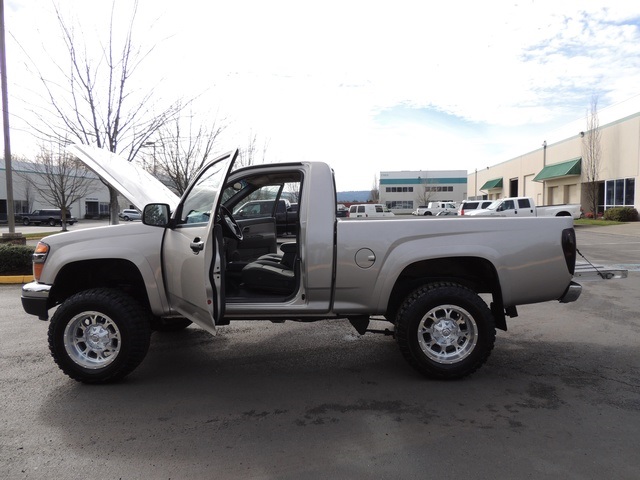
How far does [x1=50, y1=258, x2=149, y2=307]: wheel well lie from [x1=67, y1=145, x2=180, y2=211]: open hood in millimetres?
630

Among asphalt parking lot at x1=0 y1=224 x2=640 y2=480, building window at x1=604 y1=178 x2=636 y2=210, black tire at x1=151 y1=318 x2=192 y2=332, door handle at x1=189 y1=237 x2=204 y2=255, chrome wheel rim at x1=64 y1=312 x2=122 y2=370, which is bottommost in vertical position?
asphalt parking lot at x1=0 y1=224 x2=640 y2=480

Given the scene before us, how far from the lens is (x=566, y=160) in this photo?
124ft

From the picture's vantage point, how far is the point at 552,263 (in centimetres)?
416

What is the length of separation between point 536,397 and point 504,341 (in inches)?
63.1

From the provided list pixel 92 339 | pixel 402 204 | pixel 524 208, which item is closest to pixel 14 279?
pixel 92 339

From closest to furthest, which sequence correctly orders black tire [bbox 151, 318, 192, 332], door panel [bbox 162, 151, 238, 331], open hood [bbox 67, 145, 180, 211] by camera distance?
door panel [bbox 162, 151, 238, 331]
open hood [bbox 67, 145, 180, 211]
black tire [bbox 151, 318, 192, 332]

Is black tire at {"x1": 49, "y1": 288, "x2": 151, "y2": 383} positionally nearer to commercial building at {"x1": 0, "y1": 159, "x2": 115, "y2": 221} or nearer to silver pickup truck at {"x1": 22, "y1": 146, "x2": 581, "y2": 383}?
silver pickup truck at {"x1": 22, "y1": 146, "x2": 581, "y2": 383}

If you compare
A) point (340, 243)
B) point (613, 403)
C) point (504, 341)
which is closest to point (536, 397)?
point (613, 403)

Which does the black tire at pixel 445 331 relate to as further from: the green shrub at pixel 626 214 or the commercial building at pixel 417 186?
the commercial building at pixel 417 186

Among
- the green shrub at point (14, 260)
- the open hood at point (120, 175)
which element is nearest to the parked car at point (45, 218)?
the green shrub at point (14, 260)

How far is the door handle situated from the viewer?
3.86m

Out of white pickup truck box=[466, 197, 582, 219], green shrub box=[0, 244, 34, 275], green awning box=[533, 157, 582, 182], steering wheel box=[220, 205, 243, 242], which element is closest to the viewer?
steering wheel box=[220, 205, 243, 242]

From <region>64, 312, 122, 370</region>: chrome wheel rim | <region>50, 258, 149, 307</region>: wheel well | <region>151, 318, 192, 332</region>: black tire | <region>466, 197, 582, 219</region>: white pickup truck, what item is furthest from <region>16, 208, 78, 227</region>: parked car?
<region>64, 312, 122, 370</region>: chrome wheel rim

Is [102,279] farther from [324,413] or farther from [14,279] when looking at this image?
[14,279]
